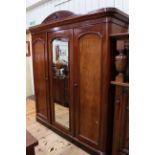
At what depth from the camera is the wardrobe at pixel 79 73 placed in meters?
1.61

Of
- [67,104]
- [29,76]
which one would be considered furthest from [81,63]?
[29,76]

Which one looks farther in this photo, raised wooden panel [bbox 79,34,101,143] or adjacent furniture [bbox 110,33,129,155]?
raised wooden panel [bbox 79,34,101,143]

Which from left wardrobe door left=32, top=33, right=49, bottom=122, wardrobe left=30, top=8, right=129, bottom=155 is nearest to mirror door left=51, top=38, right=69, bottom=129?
wardrobe left=30, top=8, right=129, bottom=155

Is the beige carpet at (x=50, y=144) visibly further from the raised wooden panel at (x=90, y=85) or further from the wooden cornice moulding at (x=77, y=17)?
the wooden cornice moulding at (x=77, y=17)

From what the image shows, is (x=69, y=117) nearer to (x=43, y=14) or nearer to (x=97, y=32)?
(x=97, y=32)

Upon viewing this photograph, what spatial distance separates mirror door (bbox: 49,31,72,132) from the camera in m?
2.07

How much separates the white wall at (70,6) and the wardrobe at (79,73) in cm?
53

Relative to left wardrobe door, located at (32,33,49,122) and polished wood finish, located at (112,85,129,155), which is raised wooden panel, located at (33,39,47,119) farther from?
polished wood finish, located at (112,85,129,155)

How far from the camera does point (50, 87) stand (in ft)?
7.89

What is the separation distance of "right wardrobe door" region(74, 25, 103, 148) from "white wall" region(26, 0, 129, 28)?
78cm

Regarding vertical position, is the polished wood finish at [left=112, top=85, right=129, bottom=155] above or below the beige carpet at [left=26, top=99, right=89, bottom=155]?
above

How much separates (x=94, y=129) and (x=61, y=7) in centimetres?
230

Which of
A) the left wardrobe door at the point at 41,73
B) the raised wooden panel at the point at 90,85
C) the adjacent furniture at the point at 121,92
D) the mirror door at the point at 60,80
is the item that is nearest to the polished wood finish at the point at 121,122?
the adjacent furniture at the point at 121,92

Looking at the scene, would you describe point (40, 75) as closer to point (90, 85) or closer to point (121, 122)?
point (90, 85)
